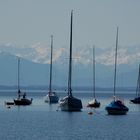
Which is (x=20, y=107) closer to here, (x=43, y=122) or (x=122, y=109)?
(x=122, y=109)

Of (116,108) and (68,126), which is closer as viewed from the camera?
(68,126)

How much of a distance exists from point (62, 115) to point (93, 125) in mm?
16412

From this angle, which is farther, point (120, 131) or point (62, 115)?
point (62, 115)

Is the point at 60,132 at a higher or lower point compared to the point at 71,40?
lower

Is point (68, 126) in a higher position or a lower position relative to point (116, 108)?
lower

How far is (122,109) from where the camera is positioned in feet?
332


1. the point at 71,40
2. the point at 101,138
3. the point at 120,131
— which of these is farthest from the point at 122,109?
the point at 101,138

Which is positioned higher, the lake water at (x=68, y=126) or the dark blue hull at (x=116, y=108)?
the dark blue hull at (x=116, y=108)

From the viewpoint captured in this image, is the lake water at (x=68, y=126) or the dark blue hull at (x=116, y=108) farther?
the dark blue hull at (x=116, y=108)

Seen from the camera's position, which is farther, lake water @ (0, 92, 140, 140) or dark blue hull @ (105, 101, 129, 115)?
dark blue hull @ (105, 101, 129, 115)

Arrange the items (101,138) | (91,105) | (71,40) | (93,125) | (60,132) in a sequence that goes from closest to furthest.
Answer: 1. (101,138)
2. (60,132)
3. (93,125)
4. (71,40)
5. (91,105)

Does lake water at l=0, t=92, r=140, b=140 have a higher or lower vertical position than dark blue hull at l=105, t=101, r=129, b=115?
lower

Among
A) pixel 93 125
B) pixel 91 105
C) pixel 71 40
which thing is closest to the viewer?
pixel 93 125

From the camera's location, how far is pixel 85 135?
72500mm
